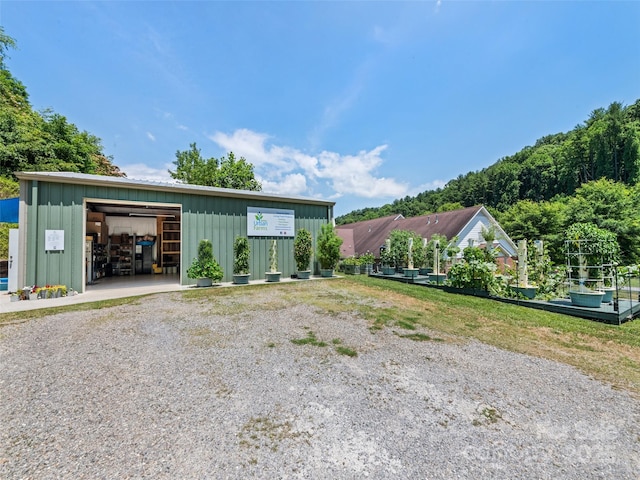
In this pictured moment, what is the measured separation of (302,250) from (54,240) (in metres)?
7.80

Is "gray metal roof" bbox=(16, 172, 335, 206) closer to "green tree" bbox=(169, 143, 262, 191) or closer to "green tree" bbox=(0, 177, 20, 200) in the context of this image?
"green tree" bbox=(0, 177, 20, 200)

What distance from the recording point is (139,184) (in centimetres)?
859

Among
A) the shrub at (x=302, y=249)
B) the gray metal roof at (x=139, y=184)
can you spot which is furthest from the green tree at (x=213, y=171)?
the shrub at (x=302, y=249)

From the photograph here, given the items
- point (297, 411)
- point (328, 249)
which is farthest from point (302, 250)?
point (297, 411)

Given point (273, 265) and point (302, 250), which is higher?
point (302, 250)

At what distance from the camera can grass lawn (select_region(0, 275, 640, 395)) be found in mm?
3828

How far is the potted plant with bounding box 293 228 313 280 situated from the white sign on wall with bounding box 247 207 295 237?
38 cm

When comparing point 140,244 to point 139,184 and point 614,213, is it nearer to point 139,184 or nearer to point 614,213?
point 139,184

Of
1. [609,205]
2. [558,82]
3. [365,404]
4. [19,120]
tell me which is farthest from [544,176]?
[19,120]

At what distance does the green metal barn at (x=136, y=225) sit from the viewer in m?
7.49

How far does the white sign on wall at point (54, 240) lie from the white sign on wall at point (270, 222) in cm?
544

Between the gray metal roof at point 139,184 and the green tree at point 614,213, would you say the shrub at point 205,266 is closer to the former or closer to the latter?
the gray metal roof at point 139,184

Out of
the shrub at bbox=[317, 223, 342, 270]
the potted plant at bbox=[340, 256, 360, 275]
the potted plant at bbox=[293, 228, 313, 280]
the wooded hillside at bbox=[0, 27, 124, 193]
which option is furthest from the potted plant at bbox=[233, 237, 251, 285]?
the wooded hillside at bbox=[0, 27, 124, 193]

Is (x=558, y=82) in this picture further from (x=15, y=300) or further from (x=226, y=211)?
(x=15, y=300)
